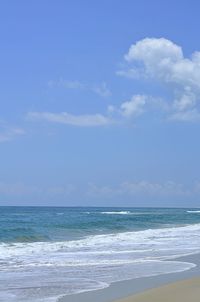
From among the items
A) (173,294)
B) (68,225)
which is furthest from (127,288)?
(68,225)

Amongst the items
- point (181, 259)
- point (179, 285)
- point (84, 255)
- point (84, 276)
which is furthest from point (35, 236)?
point (179, 285)

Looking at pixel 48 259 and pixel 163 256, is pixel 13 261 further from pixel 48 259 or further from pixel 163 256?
pixel 163 256

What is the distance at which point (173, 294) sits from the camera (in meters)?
10.7

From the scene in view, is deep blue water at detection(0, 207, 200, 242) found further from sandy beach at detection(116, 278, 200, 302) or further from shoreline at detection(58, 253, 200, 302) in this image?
sandy beach at detection(116, 278, 200, 302)

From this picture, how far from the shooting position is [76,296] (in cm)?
1102

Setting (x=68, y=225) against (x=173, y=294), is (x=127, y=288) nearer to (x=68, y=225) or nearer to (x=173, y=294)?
(x=173, y=294)

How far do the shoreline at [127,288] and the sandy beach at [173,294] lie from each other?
243mm

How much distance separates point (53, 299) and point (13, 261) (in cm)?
705

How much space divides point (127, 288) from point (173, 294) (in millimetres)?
1497

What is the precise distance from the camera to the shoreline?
422 inches

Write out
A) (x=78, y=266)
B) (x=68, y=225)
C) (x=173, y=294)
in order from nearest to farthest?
1. (x=173, y=294)
2. (x=78, y=266)
3. (x=68, y=225)

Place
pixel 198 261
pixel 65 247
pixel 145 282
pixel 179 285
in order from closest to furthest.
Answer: pixel 179 285 → pixel 145 282 → pixel 198 261 → pixel 65 247

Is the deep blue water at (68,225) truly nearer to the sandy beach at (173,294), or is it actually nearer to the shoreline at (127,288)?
the shoreline at (127,288)

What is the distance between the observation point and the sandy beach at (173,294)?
10.2 metres
